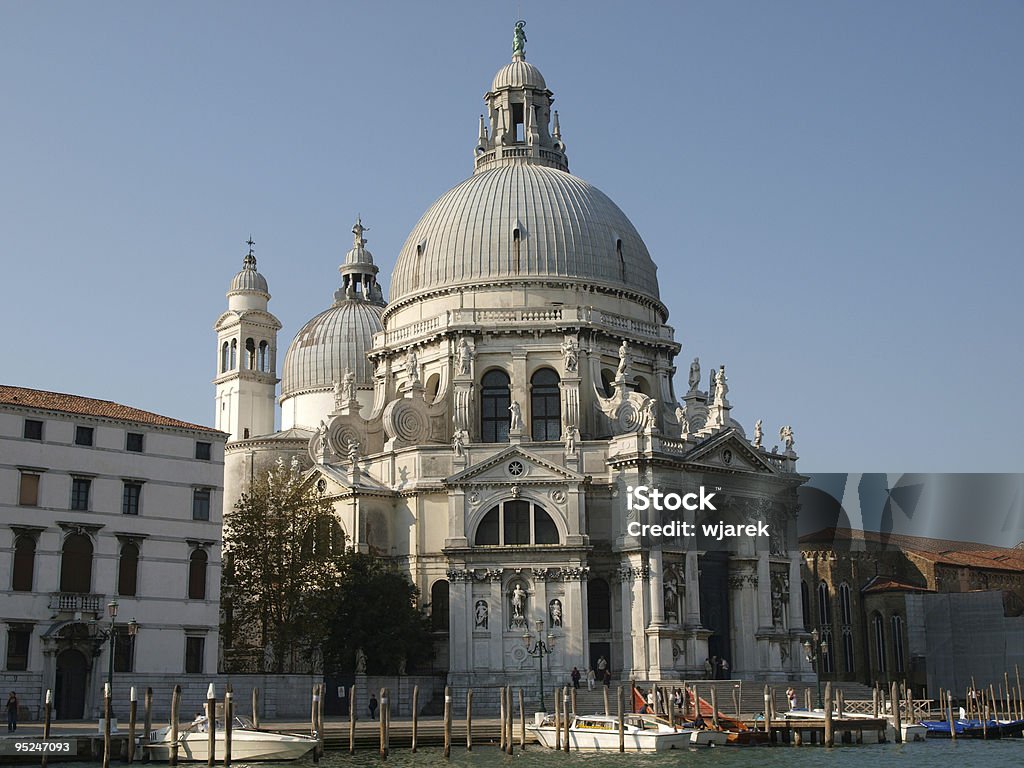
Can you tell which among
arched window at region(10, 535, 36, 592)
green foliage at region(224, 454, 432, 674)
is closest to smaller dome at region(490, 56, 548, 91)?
green foliage at region(224, 454, 432, 674)

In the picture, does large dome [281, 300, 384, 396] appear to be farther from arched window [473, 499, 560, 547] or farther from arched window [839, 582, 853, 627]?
arched window [839, 582, 853, 627]

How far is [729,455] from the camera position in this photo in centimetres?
5600

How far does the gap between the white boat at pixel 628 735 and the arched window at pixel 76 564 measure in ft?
46.7

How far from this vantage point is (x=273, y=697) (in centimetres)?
4525

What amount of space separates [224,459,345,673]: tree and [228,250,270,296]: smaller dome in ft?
73.4

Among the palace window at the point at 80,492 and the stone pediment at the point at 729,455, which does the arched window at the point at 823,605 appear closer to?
the stone pediment at the point at 729,455

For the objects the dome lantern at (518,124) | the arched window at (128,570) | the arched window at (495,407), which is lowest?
the arched window at (128,570)

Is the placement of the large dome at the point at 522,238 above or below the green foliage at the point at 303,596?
above

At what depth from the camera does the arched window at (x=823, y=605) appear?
70.1 meters

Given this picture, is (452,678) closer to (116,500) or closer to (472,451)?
(472,451)

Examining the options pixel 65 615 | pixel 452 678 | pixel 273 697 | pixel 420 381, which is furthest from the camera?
pixel 420 381

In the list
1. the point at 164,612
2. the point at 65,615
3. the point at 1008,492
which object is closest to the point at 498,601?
the point at 164,612

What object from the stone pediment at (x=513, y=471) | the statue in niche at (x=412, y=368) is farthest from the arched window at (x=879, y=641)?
the statue in niche at (x=412, y=368)

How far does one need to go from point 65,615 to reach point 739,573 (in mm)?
26034
